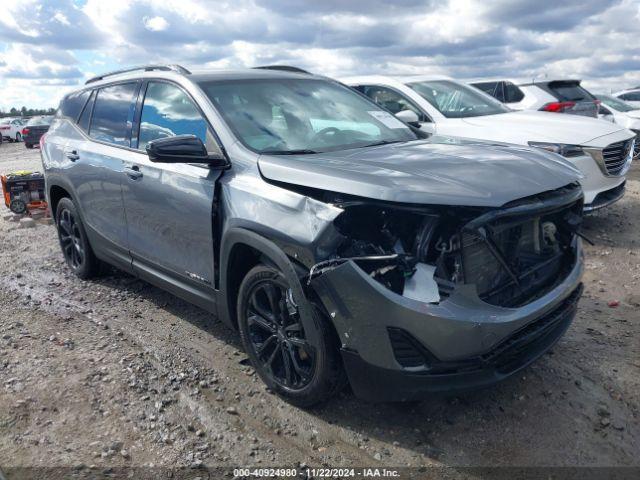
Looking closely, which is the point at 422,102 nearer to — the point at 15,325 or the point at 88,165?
the point at 88,165

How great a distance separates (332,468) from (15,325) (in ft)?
10.4

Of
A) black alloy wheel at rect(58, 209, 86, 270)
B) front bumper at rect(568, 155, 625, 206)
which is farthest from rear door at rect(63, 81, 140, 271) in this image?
front bumper at rect(568, 155, 625, 206)

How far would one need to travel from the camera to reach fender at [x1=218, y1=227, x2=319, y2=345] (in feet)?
9.46

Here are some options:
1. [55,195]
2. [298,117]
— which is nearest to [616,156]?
[298,117]

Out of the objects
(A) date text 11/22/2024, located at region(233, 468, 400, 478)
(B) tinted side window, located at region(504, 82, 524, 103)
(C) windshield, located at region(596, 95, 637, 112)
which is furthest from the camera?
(C) windshield, located at region(596, 95, 637, 112)

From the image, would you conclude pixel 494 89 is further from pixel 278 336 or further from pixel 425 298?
pixel 425 298

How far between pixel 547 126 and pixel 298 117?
428 cm

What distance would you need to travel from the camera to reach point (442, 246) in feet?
8.93

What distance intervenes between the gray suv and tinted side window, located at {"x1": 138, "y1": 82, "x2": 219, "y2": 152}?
0.02 m

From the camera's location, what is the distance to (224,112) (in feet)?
12.0

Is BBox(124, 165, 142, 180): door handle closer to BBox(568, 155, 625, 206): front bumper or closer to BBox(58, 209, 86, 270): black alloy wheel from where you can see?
BBox(58, 209, 86, 270): black alloy wheel

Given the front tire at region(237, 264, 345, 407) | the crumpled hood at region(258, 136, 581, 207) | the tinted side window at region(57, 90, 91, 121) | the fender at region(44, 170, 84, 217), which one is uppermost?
the tinted side window at region(57, 90, 91, 121)

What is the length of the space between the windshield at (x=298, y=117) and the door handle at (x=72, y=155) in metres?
1.91

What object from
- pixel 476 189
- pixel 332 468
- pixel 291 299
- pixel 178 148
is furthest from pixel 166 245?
pixel 476 189
